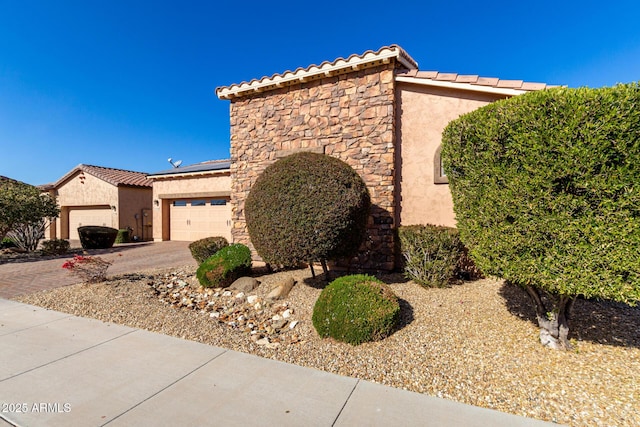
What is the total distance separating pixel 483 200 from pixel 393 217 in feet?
12.1

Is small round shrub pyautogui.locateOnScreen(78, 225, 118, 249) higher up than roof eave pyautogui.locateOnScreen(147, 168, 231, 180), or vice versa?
roof eave pyautogui.locateOnScreen(147, 168, 231, 180)

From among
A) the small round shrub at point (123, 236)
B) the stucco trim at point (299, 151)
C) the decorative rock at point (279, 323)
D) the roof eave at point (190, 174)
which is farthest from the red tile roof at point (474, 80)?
the small round shrub at point (123, 236)

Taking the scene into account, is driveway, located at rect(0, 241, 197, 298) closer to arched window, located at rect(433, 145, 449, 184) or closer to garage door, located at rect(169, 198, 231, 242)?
garage door, located at rect(169, 198, 231, 242)

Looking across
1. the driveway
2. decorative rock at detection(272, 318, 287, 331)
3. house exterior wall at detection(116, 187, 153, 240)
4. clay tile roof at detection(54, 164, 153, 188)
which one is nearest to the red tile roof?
decorative rock at detection(272, 318, 287, 331)

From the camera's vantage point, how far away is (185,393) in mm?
3014

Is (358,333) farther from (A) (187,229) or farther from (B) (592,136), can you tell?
(A) (187,229)

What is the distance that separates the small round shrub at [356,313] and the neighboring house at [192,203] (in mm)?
11084

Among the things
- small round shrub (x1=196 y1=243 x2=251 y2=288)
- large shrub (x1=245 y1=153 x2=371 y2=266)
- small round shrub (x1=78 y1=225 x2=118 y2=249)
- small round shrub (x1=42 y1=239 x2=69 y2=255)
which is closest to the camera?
large shrub (x1=245 y1=153 x2=371 y2=266)

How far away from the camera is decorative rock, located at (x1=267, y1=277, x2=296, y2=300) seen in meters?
5.94

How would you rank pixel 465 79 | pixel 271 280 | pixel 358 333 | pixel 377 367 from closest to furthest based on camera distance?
1. pixel 377 367
2. pixel 358 333
3. pixel 465 79
4. pixel 271 280

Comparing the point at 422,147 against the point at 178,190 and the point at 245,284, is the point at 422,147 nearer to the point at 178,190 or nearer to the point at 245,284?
the point at 245,284

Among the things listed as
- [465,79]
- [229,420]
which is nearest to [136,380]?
[229,420]

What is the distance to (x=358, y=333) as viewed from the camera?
399 centimetres

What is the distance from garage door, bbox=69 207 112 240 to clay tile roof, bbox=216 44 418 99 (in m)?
13.4
